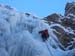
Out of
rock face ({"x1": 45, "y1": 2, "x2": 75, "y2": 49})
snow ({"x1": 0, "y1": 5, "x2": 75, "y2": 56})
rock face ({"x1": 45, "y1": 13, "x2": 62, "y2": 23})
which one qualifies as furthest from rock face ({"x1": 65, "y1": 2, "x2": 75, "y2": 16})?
snow ({"x1": 0, "y1": 5, "x2": 75, "y2": 56})

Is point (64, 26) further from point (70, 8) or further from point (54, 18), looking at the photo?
point (70, 8)

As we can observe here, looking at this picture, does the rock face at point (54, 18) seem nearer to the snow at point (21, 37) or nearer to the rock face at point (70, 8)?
the rock face at point (70, 8)

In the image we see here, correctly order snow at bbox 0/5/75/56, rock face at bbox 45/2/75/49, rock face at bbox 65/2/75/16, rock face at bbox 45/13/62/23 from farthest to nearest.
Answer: rock face at bbox 65/2/75/16 → rock face at bbox 45/13/62/23 → rock face at bbox 45/2/75/49 → snow at bbox 0/5/75/56

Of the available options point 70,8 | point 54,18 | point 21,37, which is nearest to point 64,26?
point 54,18

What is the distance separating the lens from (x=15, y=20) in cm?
742

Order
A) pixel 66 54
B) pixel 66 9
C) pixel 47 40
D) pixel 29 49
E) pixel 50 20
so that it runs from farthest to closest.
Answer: pixel 66 9
pixel 50 20
pixel 66 54
pixel 47 40
pixel 29 49

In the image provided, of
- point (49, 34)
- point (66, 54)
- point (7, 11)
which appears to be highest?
point (7, 11)

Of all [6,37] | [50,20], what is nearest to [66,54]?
[6,37]

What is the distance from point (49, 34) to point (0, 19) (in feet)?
4.04

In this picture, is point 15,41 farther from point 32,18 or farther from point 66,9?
point 66,9

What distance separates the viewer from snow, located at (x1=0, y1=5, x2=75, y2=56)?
276 inches

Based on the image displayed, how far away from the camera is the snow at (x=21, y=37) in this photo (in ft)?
23.0

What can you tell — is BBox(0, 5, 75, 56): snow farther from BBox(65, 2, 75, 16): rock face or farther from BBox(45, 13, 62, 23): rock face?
BBox(65, 2, 75, 16): rock face

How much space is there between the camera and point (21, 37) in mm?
7105
